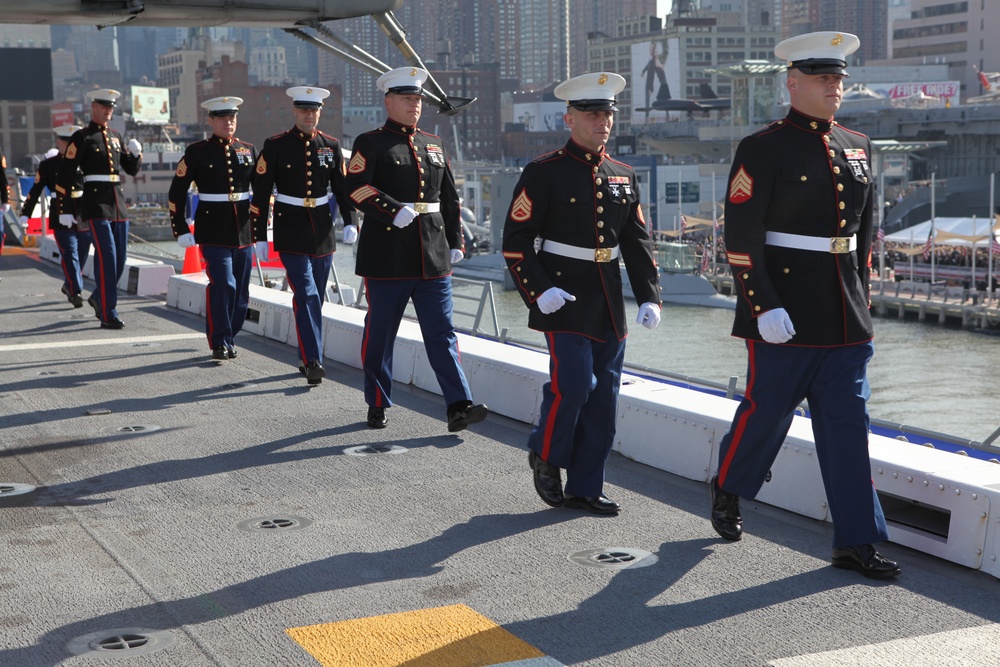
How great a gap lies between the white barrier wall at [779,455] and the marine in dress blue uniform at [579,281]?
2.21ft

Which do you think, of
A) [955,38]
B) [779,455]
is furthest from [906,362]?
[955,38]

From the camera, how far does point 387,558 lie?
487 centimetres

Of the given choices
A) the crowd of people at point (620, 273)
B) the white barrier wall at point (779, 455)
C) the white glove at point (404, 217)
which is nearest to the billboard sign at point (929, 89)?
the white barrier wall at point (779, 455)

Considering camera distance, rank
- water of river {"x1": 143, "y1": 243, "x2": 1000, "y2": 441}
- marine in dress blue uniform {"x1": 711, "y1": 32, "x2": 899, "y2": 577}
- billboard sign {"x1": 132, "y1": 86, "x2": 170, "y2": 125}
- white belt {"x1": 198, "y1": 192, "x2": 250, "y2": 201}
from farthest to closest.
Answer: billboard sign {"x1": 132, "y1": 86, "x2": 170, "y2": 125} → water of river {"x1": 143, "y1": 243, "x2": 1000, "y2": 441} → white belt {"x1": 198, "y1": 192, "x2": 250, "y2": 201} → marine in dress blue uniform {"x1": 711, "y1": 32, "x2": 899, "y2": 577}

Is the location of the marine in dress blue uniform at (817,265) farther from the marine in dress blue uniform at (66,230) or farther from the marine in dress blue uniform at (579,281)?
the marine in dress blue uniform at (66,230)

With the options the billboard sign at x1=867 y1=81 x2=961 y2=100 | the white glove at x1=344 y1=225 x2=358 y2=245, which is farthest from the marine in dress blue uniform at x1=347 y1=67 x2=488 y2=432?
the billboard sign at x1=867 y1=81 x2=961 y2=100

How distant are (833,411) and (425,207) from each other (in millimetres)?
3191

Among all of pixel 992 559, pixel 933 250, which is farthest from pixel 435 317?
pixel 933 250

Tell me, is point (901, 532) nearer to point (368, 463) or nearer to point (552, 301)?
point (552, 301)

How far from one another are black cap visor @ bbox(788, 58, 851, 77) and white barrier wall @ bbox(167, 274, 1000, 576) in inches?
62.9

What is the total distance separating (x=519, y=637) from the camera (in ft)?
13.2

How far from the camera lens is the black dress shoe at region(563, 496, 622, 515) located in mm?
5558

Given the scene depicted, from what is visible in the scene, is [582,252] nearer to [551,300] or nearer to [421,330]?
[551,300]

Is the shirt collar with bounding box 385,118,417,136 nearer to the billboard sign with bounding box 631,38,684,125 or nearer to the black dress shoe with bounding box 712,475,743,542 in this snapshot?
the black dress shoe with bounding box 712,475,743,542
